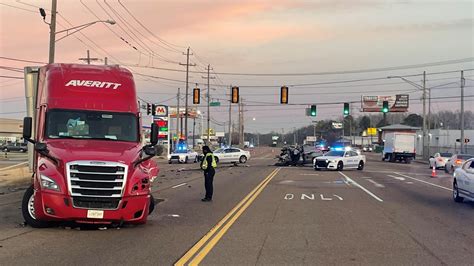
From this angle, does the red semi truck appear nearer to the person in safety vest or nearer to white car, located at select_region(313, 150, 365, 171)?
the person in safety vest

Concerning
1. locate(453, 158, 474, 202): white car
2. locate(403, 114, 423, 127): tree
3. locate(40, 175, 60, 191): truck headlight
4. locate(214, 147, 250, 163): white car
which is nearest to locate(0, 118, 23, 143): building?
locate(214, 147, 250, 163): white car

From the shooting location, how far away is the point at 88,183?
9891 millimetres

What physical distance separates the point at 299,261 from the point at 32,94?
9541 mm

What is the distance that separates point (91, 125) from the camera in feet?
37.2

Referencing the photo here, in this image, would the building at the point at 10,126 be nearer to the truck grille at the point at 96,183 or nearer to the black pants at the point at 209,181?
the black pants at the point at 209,181

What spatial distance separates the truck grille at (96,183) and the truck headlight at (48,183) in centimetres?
27

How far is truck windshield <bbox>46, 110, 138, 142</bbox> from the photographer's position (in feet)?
36.6

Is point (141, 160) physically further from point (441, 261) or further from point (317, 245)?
point (441, 261)

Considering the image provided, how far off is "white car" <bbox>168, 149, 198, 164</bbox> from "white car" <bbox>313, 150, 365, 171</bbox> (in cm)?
1717

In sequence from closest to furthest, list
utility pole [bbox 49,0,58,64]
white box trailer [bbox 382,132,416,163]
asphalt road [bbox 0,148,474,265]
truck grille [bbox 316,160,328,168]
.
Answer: asphalt road [bbox 0,148,474,265] < utility pole [bbox 49,0,58,64] < truck grille [bbox 316,160,328,168] < white box trailer [bbox 382,132,416,163]

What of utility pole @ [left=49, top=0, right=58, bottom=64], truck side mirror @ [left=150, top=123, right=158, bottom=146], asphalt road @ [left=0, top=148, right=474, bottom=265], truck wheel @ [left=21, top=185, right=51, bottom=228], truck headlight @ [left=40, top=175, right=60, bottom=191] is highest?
utility pole @ [left=49, top=0, right=58, bottom=64]

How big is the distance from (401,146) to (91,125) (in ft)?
172

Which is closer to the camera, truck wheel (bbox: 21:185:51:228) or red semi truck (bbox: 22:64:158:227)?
red semi truck (bbox: 22:64:158:227)

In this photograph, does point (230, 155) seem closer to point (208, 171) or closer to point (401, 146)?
point (401, 146)
